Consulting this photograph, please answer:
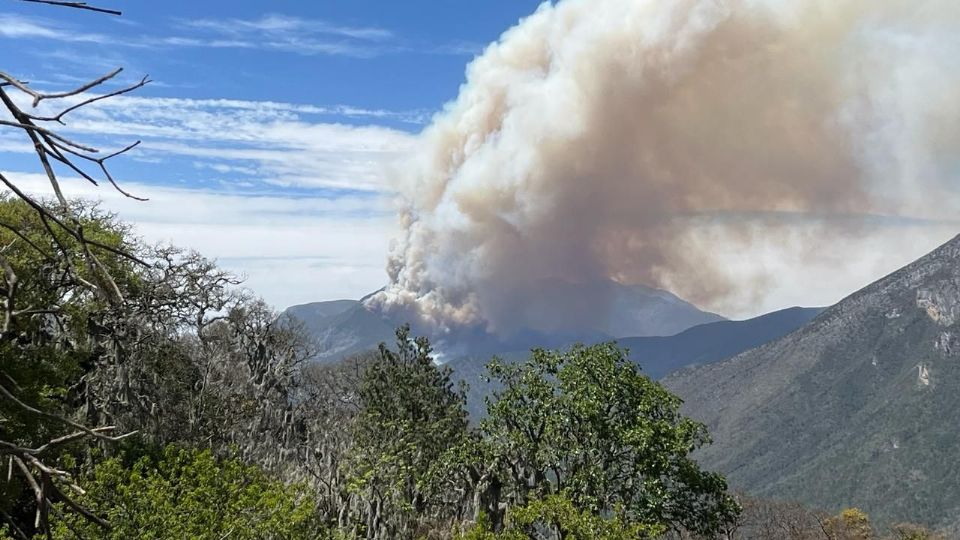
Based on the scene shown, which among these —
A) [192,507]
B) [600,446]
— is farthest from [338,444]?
[192,507]

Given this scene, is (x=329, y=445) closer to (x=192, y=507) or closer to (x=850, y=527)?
(x=192, y=507)

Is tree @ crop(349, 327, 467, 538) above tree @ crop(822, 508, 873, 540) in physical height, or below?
above

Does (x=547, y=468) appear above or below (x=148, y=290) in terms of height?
below

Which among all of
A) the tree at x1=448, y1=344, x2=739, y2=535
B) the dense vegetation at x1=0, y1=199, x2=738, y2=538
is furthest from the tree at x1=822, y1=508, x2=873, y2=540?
the tree at x1=448, y1=344, x2=739, y2=535

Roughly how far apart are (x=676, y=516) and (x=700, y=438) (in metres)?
3.43

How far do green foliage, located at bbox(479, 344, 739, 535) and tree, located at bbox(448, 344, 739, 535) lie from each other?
0.04 m

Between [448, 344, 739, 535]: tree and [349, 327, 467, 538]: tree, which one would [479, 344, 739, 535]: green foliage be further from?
[349, 327, 467, 538]: tree

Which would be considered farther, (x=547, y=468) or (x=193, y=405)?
(x=193, y=405)

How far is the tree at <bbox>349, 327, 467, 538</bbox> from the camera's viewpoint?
3462 cm

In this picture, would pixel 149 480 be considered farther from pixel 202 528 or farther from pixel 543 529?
pixel 543 529

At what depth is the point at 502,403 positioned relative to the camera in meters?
36.8

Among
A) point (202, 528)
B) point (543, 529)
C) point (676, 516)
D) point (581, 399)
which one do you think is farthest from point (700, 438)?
point (202, 528)

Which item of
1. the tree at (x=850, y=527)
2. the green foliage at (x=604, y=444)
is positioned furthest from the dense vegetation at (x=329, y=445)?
the tree at (x=850, y=527)

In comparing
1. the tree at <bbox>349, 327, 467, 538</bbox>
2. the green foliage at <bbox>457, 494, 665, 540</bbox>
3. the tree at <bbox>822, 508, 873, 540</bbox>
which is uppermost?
the tree at <bbox>349, 327, 467, 538</bbox>
